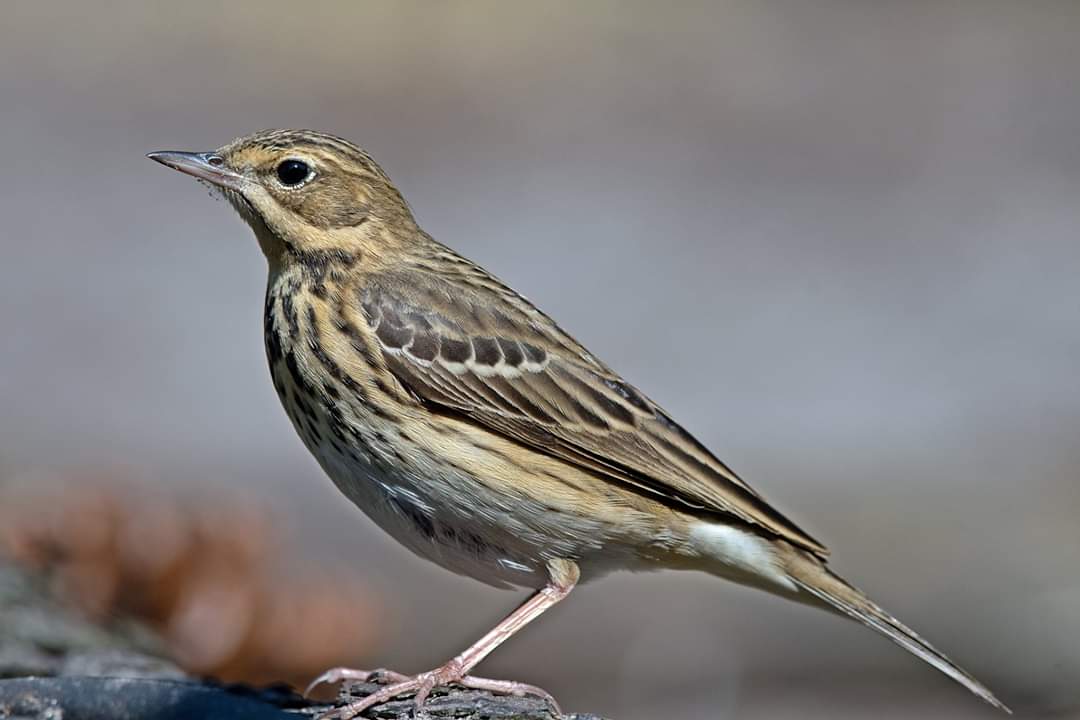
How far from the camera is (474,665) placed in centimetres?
538

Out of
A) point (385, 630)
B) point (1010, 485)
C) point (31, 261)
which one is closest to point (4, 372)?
point (31, 261)

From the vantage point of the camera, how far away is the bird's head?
5477 mm

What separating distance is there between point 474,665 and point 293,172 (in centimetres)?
169

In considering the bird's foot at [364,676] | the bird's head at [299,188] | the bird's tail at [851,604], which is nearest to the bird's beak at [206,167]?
the bird's head at [299,188]

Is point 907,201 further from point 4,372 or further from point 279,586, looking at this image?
point 279,586

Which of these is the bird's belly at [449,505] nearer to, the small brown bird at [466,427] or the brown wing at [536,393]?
the small brown bird at [466,427]

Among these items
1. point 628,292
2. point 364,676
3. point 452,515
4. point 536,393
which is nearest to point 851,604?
point 536,393

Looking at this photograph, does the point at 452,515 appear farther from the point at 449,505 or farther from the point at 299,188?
the point at 299,188

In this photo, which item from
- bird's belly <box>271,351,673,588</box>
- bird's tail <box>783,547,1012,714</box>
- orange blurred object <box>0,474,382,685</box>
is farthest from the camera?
orange blurred object <box>0,474,382,685</box>

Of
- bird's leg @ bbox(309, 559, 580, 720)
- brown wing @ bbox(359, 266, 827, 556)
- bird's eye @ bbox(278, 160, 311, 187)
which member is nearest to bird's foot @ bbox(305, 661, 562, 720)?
bird's leg @ bbox(309, 559, 580, 720)

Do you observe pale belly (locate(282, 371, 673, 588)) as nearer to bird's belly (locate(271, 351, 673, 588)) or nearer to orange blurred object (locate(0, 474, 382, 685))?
bird's belly (locate(271, 351, 673, 588))

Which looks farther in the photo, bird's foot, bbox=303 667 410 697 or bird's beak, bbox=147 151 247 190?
bird's beak, bbox=147 151 247 190

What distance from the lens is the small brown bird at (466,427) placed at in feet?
17.0

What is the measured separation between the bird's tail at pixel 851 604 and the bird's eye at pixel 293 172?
6.58ft
